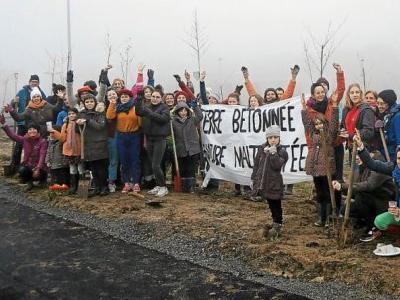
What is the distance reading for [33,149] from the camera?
1076 centimetres

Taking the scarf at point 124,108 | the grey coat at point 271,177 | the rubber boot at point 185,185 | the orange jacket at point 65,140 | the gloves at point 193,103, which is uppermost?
the gloves at point 193,103

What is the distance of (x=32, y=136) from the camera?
1059 cm

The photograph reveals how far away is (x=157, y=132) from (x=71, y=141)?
182 cm

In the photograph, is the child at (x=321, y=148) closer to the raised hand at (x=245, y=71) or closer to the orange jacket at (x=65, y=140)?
the raised hand at (x=245, y=71)

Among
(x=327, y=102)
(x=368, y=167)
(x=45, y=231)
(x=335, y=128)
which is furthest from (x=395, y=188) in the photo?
(x=45, y=231)

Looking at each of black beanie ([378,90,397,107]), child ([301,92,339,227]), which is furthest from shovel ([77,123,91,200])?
black beanie ([378,90,397,107])

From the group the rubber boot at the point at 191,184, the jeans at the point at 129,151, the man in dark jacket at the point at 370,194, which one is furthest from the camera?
the rubber boot at the point at 191,184

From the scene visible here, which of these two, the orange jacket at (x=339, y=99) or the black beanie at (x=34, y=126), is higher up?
the orange jacket at (x=339, y=99)

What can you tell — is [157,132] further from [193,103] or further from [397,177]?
[397,177]

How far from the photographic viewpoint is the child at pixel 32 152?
10617 mm

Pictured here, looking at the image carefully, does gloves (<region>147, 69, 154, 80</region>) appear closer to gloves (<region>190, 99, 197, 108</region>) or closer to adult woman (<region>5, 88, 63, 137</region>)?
gloves (<region>190, 99, 197, 108</region>)

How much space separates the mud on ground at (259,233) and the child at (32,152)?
21.5 inches

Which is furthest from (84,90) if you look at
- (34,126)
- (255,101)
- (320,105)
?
(320,105)

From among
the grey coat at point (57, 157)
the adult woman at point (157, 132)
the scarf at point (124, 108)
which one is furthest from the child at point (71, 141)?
the adult woman at point (157, 132)
